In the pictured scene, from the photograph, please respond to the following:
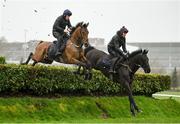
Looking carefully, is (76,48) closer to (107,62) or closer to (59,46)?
(59,46)

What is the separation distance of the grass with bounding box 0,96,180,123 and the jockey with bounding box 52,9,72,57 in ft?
7.14

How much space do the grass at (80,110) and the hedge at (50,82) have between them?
20.6 inches

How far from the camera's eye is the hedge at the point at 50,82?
19641 millimetres

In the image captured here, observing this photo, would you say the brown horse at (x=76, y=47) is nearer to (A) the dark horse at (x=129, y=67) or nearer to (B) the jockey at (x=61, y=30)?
(B) the jockey at (x=61, y=30)

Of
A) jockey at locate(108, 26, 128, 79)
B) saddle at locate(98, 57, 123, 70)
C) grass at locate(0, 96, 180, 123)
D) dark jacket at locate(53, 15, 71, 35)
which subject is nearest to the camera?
grass at locate(0, 96, 180, 123)

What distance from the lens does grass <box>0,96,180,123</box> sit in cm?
1867

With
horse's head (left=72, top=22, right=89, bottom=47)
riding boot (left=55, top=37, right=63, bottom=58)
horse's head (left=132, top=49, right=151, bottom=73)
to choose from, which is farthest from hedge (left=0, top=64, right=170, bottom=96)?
horse's head (left=132, top=49, right=151, bottom=73)

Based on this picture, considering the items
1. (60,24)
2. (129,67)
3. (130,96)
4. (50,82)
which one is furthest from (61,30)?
(130,96)

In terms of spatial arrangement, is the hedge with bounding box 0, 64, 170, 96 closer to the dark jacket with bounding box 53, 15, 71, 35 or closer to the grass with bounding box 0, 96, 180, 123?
the grass with bounding box 0, 96, 180, 123

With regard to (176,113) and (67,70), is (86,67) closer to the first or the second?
(67,70)

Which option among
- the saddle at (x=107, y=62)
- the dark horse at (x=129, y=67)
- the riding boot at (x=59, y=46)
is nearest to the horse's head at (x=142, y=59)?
the dark horse at (x=129, y=67)

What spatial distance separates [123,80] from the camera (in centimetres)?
2058

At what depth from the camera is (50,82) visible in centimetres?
2098

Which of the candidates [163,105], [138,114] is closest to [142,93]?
[163,105]
